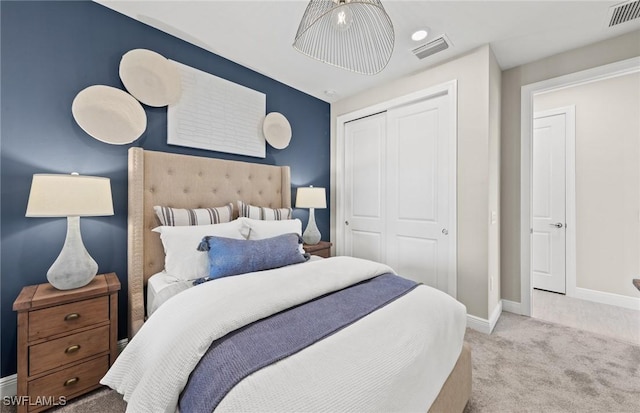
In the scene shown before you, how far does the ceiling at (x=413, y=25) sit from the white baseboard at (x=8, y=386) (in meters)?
2.62

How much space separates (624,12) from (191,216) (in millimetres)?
3760

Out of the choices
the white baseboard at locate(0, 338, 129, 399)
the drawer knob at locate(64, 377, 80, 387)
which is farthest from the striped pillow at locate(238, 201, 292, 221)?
the white baseboard at locate(0, 338, 129, 399)

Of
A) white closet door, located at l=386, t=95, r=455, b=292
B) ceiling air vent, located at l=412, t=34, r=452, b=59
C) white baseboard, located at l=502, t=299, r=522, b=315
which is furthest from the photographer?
white baseboard, located at l=502, t=299, r=522, b=315

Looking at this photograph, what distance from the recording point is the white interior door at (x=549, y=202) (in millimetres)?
3461

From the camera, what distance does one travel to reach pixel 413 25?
7.23 ft

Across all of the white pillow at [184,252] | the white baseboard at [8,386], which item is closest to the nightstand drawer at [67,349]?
the white baseboard at [8,386]

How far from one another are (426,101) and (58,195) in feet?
10.5

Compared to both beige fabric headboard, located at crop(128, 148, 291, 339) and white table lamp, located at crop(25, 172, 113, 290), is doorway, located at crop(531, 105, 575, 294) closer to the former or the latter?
beige fabric headboard, located at crop(128, 148, 291, 339)

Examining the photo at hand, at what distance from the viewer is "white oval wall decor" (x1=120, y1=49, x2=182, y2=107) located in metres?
2.02

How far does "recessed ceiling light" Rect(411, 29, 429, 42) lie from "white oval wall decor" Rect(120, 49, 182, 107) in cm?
209

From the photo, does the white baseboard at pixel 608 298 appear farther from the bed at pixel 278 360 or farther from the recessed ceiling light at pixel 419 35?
the recessed ceiling light at pixel 419 35

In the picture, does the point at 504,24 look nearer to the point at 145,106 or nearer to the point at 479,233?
the point at 479,233

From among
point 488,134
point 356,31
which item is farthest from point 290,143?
point 488,134

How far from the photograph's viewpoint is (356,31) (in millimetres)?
1609
